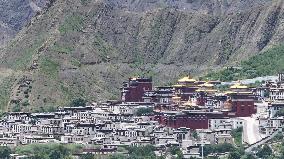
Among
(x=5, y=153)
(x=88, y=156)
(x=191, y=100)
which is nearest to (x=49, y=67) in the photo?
(x=191, y=100)

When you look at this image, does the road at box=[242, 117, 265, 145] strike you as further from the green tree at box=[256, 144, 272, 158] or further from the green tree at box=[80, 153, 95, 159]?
the green tree at box=[80, 153, 95, 159]

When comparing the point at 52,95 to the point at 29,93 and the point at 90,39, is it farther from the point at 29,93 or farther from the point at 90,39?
the point at 90,39

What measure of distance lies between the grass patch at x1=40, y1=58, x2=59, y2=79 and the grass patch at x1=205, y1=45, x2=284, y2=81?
19.1m

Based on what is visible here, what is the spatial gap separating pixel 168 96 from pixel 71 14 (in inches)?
1907

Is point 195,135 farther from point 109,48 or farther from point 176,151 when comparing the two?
point 109,48

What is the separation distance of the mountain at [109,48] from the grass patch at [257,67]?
882 centimetres

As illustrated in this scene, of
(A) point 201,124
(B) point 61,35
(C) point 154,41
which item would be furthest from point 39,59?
(A) point 201,124

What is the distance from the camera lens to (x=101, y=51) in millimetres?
183250

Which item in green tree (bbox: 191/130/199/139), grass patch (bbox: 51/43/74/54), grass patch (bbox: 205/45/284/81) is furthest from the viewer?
grass patch (bbox: 51/43/74/54)

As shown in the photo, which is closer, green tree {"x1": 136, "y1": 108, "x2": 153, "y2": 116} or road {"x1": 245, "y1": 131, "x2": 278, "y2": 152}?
road {"x1": 245, "y1": 131, "x2": 278, "y2": 152}

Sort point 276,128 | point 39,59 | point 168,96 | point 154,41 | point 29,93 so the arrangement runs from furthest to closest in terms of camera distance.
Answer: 1. point 154,41
2. point 39,59
3. point 29,93
4. point 168,96
5. point 276,128

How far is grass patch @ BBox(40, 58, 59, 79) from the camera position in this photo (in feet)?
544

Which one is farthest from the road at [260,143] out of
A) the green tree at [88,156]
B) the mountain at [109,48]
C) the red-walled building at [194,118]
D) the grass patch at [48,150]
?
the mountain at [109,48]

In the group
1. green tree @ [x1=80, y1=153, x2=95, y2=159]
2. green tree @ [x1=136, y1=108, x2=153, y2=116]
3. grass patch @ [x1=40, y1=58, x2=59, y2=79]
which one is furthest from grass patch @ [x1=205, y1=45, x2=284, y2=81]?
green tree @ [x1=80, y1=153, x2=95, y2=159]
